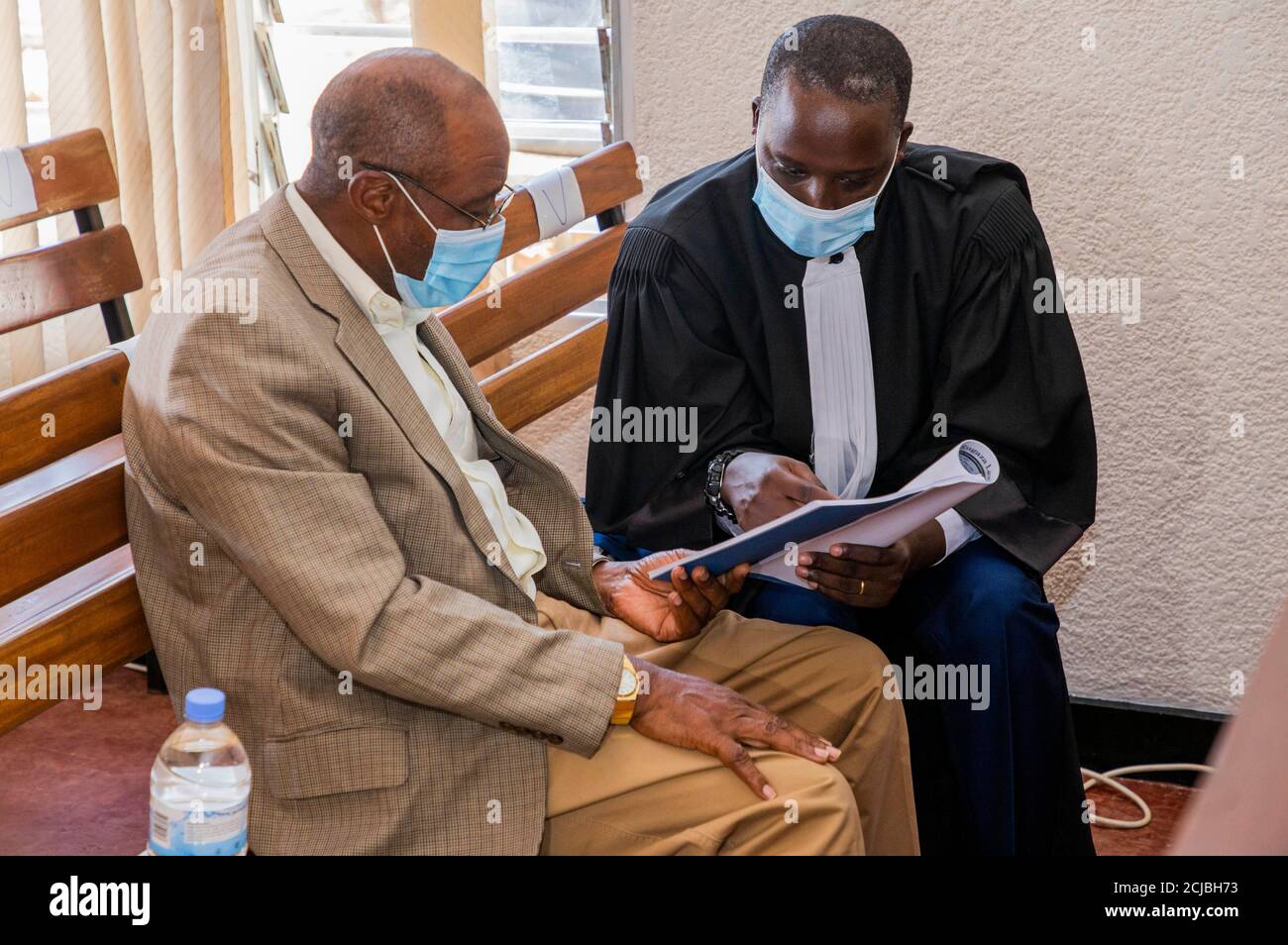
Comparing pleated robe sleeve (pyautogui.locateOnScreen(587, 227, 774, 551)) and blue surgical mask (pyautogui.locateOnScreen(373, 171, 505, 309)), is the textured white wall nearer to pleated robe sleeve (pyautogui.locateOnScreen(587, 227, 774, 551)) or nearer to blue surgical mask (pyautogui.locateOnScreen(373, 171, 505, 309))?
pleated robe sleeve (pyautogui.locateOnScreen(587, 227, 774, 551))

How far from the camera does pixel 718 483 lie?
7.28 ft

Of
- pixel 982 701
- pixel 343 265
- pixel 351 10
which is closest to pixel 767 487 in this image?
pixel 982 701

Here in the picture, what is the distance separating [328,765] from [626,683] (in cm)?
39

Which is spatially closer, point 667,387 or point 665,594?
point 665,594

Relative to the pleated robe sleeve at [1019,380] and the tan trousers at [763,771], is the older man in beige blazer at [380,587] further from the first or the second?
the pleated robe sleeve at [1019,380]

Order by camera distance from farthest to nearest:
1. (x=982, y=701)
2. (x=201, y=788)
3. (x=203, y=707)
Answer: (x=982, y=701) → (x=201, y=788) → (x=203, y=707)

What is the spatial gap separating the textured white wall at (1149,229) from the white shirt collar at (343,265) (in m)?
1.50

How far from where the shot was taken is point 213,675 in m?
1.61

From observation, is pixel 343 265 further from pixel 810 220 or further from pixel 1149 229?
pixel 1149 229

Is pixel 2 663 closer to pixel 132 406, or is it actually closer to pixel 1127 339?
pixel 132 406

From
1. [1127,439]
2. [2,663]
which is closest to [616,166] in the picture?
[1127,439]

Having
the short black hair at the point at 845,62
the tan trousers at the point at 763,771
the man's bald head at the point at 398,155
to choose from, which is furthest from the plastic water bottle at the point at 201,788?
the short black hair at the point at 845,62

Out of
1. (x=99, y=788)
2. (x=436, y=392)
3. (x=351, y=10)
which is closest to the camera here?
(x=436, y=392)

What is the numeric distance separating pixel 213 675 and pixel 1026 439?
1.33m
